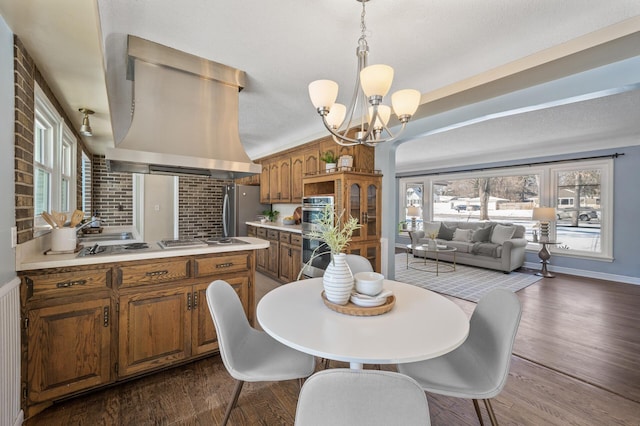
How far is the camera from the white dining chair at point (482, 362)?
130 cm

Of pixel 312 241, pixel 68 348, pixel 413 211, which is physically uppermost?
pixel 413 211

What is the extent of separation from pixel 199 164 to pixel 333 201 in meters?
1.86

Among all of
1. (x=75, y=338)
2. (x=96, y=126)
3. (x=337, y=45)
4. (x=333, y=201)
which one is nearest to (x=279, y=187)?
(x=333, y=201)

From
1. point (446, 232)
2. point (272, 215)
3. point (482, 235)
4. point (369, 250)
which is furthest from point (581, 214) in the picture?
point (272, 215)

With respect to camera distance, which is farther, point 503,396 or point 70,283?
point 503,396

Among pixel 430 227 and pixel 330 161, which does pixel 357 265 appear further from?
pixel 430 227

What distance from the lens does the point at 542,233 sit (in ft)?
18.2

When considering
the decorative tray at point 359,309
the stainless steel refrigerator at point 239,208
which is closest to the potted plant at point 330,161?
the stainless steel refrigerator at point 239,208

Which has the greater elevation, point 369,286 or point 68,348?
point 369,286

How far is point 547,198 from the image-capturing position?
5.84 metres

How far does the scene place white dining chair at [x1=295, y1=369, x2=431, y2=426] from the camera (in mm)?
762

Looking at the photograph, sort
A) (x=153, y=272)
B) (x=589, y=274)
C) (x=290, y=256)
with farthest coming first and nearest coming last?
1. (x=589, y=274)
2. (x=290, y=256)
3. (x=153, y=272)

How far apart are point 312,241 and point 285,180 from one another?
172 centimetres

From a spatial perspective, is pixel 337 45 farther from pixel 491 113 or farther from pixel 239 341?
pixel 239 341
